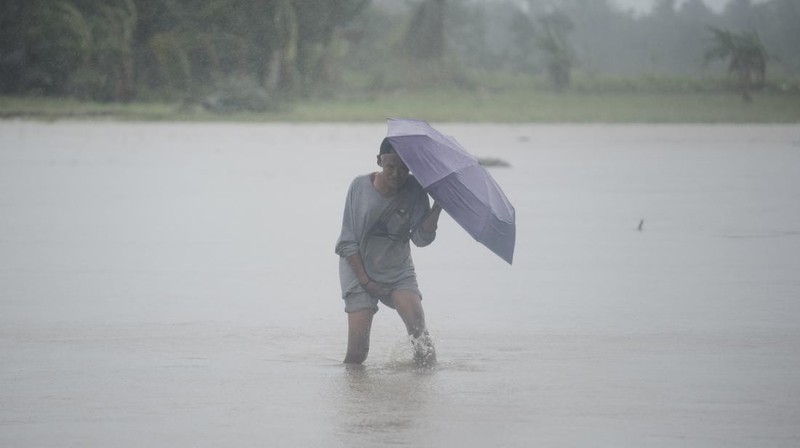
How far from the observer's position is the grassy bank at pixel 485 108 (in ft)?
124

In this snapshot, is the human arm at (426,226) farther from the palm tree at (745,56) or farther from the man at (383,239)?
the palm tree at (745,56)

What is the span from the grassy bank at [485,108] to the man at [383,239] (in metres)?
28.9

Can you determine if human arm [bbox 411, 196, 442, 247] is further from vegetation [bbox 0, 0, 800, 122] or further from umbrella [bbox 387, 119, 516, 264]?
vegetation [bbox 0, 0, 800, 122]

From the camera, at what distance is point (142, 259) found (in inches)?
504

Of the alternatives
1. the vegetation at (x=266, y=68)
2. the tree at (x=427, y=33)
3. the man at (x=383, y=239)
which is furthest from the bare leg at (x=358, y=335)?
the tree at (x=427, y=33)

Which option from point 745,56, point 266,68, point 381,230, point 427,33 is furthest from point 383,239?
point 427,33

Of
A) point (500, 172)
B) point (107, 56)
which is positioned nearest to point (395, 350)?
point (500, 172)

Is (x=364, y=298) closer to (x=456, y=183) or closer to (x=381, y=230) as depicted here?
(x=381, y=230)

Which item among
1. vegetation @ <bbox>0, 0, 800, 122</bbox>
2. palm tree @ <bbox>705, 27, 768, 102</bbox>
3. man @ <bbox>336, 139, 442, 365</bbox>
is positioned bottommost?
vegetation @ <bbox>0, 0, 800, 122</bbox>

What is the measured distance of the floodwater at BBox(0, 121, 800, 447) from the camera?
687 cm

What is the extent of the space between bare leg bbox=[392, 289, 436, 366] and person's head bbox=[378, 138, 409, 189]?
55cm

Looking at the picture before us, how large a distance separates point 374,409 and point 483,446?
2.65ft

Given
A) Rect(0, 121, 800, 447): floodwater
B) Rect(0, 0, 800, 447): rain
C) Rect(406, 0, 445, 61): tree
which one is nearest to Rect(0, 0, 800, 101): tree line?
Rect(406, 0, 445, 61): tree

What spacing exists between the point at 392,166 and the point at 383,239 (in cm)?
40
